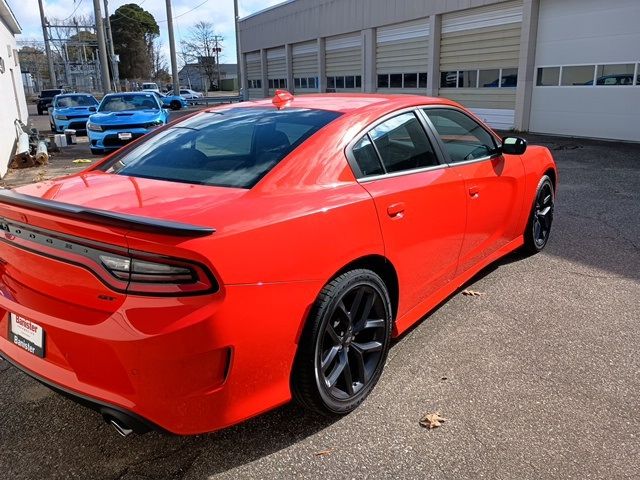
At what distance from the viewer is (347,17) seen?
996 inches

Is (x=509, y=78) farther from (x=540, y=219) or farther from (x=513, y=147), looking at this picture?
(x=513, y=147)

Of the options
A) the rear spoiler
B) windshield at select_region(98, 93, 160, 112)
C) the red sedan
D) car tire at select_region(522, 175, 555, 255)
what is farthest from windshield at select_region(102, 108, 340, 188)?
windshield at select_region(98, 93, 160, 112)

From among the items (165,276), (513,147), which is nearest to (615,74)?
(513,147)

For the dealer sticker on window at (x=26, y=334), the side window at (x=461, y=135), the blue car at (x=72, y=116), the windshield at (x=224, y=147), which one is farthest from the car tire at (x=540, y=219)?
the blue car at (x=72, y=116)

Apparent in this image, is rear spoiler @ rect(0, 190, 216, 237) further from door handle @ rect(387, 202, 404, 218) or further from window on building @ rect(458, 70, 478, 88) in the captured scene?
window on building @ rect(458, 70, 478, 88)

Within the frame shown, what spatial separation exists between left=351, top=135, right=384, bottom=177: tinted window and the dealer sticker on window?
68.0 inches

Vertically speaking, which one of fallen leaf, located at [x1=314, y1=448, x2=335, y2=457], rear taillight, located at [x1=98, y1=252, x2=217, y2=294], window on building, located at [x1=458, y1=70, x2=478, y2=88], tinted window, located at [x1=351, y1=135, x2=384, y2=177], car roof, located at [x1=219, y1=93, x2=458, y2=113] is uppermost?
window on building, located at [x1=458, y1=70, x2=478, y2=88]

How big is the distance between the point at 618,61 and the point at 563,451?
14.2m

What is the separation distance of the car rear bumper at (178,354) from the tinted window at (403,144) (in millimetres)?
1144

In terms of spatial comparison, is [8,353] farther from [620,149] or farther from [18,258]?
[620,149]

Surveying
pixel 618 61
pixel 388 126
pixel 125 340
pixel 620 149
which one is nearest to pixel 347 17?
pixel 618 61

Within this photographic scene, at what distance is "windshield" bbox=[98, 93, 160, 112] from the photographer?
15.0 m

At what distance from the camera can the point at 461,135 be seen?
409 cm

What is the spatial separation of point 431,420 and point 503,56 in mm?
16899
